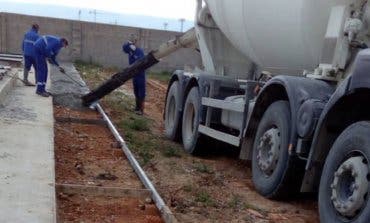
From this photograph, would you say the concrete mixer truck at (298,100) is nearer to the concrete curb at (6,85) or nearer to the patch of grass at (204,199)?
the patch of grass at (204,199)

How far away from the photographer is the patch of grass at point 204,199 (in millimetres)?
6191

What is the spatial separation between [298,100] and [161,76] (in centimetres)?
2050

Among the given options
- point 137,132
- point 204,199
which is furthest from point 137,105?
point 204,199

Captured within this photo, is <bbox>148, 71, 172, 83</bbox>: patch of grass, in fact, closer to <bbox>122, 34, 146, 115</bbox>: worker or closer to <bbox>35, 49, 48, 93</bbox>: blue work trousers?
<bbox>122, 34, 146, 115</bbox>: worker

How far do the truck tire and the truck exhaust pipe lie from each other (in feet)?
14.7

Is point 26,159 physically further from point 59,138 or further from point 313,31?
point 313,31

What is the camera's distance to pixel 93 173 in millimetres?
7363

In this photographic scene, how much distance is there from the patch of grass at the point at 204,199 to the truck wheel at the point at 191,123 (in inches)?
95.3

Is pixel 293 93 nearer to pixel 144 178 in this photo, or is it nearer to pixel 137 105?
pixel 144 178

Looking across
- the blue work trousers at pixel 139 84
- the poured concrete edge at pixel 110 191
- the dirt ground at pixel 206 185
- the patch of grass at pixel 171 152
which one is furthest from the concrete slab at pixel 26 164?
the blue work trousers at pixel 139 84

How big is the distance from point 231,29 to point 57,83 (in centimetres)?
947

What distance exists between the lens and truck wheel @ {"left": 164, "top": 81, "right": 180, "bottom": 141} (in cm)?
1009

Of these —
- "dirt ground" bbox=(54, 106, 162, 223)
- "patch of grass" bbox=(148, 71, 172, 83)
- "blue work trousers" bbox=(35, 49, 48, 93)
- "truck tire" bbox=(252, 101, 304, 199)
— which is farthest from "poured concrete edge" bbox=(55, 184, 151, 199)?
"patch of grass" bbox=(148, 71, 172, 83)

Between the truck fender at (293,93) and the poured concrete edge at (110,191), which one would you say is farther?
the poured concrete edge at (110,191)
